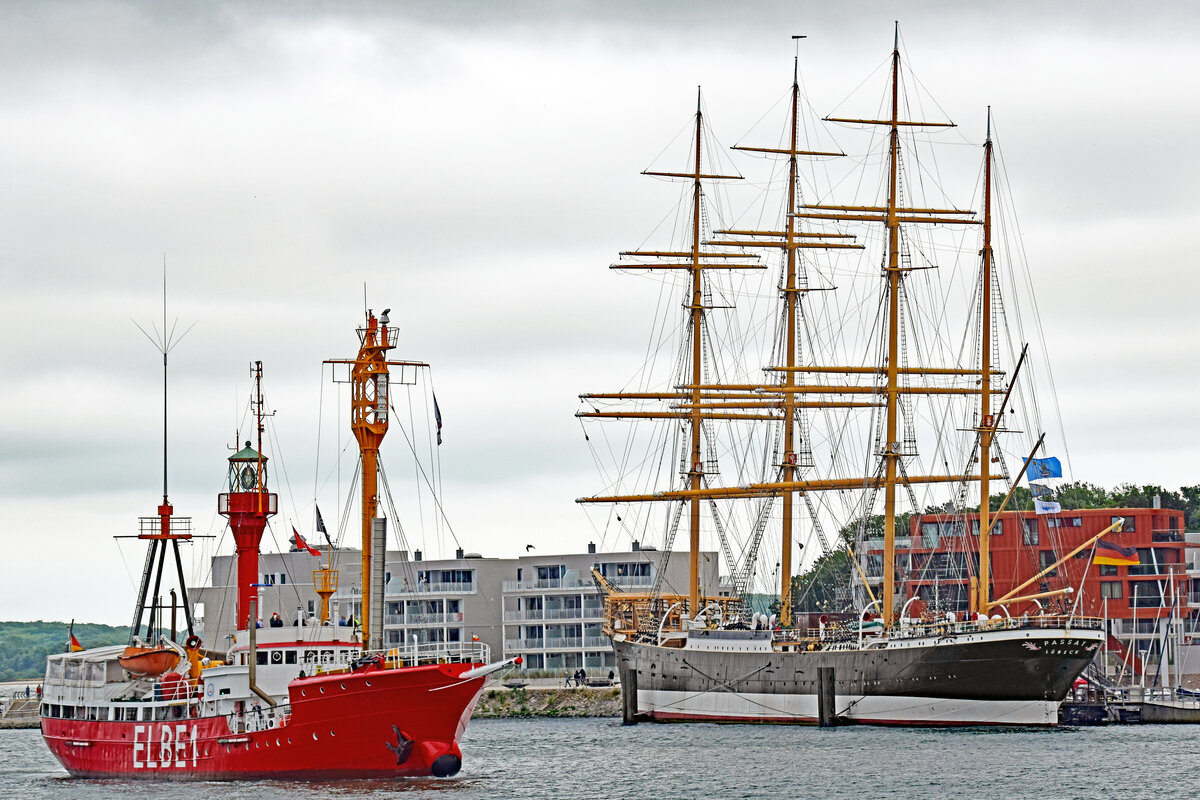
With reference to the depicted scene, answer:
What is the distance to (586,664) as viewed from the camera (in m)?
134

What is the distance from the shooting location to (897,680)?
96500 mm

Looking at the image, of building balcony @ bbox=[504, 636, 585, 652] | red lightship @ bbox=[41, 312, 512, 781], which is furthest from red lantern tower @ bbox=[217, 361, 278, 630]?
building balcony @ bbox=[504, 636, 585, 652]

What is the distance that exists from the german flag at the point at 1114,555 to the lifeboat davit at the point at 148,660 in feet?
210

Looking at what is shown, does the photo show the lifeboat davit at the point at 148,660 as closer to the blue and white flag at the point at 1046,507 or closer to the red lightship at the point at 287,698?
the red lightship at the point at 287,698

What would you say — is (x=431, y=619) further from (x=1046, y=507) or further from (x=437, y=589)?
(x=1046, y=507)

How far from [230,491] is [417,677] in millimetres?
20455

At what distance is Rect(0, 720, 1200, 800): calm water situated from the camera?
63500 millimetres

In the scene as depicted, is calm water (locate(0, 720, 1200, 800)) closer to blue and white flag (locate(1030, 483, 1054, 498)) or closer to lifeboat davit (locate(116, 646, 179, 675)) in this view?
lifeboat davit (locate(116, 646, 179, 675))

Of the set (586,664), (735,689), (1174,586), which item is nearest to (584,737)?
(735,689)

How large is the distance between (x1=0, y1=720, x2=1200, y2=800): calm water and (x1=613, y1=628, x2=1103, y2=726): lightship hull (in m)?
2.61

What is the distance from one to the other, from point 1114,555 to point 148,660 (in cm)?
7171

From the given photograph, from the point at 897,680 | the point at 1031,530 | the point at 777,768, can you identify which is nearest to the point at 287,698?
the point at 777,768

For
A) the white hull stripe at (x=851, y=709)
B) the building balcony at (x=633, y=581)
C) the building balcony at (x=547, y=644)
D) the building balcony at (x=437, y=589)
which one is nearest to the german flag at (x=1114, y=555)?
the white hull stripe at (x=851, y=709)

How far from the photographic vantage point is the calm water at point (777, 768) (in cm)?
6350
